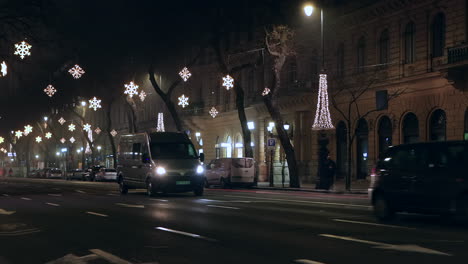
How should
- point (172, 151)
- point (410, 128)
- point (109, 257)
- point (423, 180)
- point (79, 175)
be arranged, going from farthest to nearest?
point (79, 175) < point (410, 128) < point (172, 151) < point (423, 180) < point (109, 257)

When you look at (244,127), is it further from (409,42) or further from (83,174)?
(83,174)

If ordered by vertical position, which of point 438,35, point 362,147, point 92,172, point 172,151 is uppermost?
point 438,35

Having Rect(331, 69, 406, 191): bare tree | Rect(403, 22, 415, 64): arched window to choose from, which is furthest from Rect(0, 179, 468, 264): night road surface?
Rect(403, 22, 415, 64): arched window

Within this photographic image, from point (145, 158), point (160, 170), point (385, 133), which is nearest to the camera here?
point (160, 170)

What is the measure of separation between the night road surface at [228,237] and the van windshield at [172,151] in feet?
28.3

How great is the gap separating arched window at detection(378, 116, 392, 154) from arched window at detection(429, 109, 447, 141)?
3512 millimetres

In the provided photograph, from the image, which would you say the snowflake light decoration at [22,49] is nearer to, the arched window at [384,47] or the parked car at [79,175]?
the arched window at [384,47]

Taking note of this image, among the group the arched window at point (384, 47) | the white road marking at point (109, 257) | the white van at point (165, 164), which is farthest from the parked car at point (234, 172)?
the white road marking at point (109, 257)

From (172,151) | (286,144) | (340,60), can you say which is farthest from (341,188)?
(172,151)

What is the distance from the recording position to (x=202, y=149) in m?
59.9

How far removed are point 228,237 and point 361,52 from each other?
2963 cm

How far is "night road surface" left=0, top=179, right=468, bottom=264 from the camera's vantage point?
31.0 ft

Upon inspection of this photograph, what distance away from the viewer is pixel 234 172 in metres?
36.0

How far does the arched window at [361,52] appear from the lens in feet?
129
